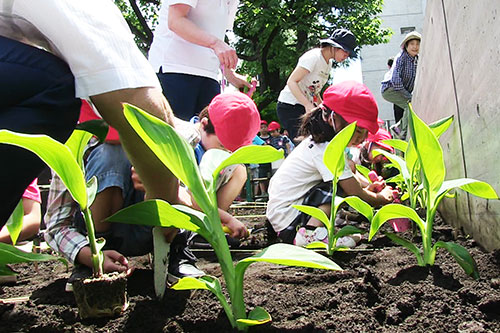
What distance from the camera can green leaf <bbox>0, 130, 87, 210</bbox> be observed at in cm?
73

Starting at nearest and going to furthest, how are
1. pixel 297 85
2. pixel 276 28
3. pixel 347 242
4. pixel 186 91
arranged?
pixel 347 242 < pixel 186 91 < pixel 297 85 < pixel 276 28

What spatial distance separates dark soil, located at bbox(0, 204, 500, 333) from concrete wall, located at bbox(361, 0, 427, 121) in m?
19.2

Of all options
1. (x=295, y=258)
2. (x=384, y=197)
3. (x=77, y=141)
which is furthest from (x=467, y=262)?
(x=384, y=197)

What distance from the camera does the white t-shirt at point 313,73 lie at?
3.26 meters

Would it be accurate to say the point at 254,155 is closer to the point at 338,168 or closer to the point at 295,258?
the point at 295,258

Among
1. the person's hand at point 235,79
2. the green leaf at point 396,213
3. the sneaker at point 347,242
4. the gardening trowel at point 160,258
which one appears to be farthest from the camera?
the person's hand at point 235,79

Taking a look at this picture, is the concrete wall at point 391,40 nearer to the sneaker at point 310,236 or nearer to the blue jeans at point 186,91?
the blue jeans at point 186,91

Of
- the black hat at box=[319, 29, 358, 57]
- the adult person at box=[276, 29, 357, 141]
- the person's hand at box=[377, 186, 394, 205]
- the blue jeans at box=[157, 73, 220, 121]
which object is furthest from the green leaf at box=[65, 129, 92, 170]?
the black hat at box=[319, 29, 358, 57]

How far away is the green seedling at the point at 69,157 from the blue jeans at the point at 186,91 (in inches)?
45.3

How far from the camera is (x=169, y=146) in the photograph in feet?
2.67

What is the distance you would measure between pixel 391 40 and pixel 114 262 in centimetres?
2093

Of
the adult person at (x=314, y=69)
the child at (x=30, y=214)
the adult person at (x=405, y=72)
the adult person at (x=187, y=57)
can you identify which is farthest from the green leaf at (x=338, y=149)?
the adult person at (x=405, y=72)

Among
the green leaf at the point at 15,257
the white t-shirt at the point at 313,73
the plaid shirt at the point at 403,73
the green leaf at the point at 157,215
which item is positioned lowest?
the green leaf at the point at 15,257

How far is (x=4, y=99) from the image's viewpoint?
2.84ft
